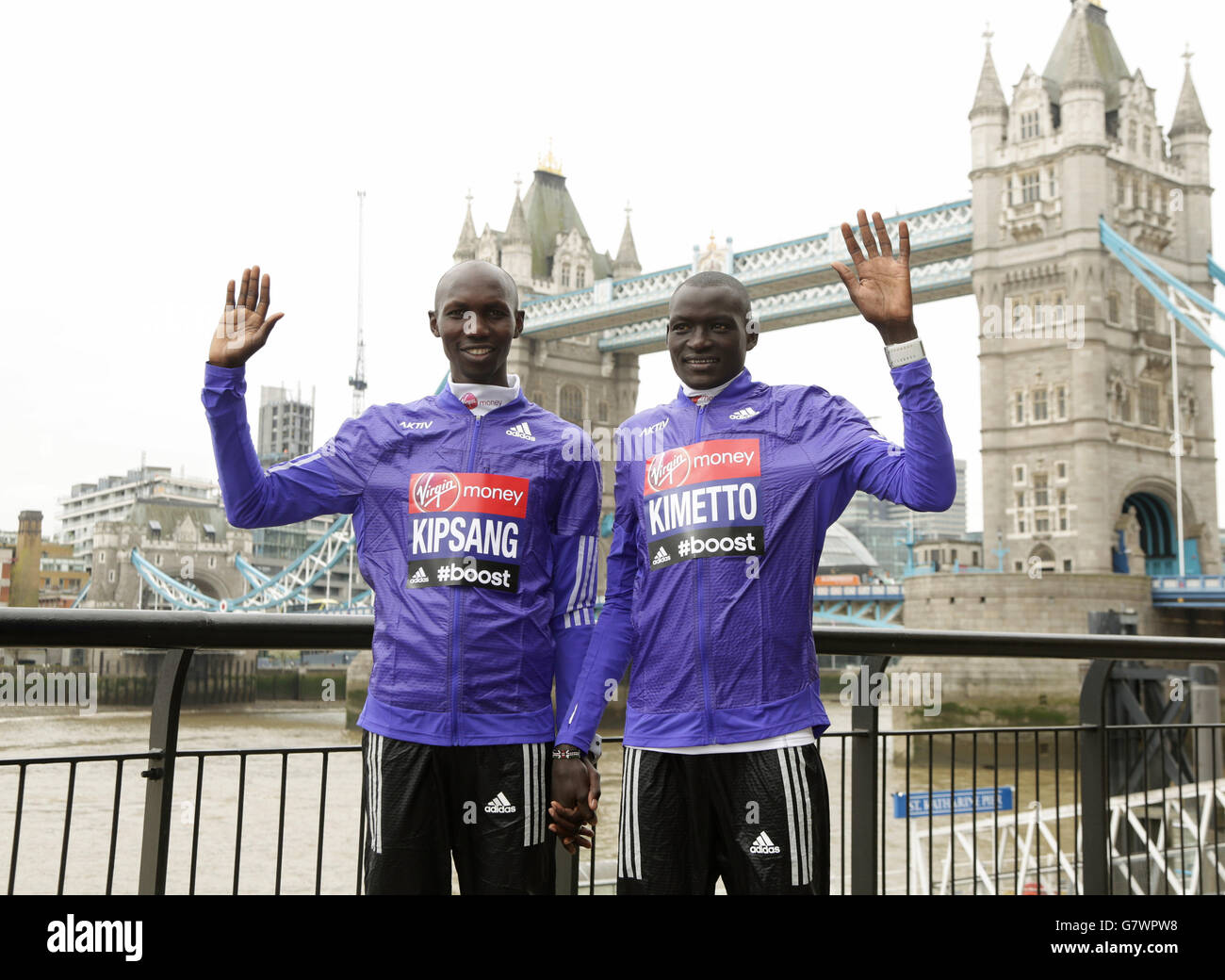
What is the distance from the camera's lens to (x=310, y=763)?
2152 cm

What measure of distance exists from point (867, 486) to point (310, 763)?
20.7m

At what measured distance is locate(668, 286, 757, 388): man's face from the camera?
7.18 ft

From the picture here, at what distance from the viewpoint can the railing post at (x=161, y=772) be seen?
2.29m

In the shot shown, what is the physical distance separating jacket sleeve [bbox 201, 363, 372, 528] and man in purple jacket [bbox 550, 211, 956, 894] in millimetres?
516

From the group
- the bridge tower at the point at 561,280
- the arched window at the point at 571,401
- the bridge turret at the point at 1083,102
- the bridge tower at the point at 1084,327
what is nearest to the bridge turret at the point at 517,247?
the bridge tower at the point at 561,280

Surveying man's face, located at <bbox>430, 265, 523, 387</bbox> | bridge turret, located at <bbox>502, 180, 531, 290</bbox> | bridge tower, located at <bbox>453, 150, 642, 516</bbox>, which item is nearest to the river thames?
man's face, located at <bbox>430, 265, 523, 387</bbox>

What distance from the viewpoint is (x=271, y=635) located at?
2.34m

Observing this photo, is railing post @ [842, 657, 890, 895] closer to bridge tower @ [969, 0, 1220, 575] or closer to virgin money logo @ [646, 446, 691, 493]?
virgin money logo @ [646, 446, 691, 493]

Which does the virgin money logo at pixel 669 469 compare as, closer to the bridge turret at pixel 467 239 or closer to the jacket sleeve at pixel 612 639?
the jacket sleeve at pixel 612 639

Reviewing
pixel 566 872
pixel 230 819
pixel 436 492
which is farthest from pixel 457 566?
pixel 230 819

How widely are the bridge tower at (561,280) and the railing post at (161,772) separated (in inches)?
1676

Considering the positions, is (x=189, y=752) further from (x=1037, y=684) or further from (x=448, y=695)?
(x=1037, y=684)

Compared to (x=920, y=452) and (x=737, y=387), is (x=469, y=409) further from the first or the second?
(x=920, y=452)
